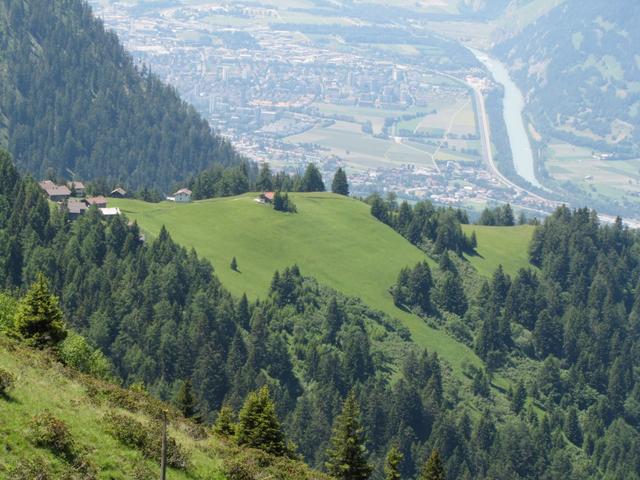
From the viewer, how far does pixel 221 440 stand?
51531mm

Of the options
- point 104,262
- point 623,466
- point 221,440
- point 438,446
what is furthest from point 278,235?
point 221,440

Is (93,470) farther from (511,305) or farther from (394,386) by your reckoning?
(511,305)

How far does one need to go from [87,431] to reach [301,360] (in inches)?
4368

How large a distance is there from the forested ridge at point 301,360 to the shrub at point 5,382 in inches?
3475

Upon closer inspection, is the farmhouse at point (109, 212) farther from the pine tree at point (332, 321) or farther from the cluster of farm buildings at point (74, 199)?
Result: the pine tree at point (332, 321)

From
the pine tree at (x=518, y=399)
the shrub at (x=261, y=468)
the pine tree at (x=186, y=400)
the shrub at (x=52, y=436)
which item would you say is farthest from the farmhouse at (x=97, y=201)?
the shrub at (x=52, y=436)

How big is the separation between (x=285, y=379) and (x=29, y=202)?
46.2 m

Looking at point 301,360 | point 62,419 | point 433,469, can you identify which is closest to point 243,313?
point 301,360

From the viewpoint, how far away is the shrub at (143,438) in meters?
43.8

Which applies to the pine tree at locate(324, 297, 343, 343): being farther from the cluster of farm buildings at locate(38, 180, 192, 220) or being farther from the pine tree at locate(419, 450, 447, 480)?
the pine tree at locate(419, 450, 447, 480)

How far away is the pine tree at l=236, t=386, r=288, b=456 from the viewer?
57688 millimetres

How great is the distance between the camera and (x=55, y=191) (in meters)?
179

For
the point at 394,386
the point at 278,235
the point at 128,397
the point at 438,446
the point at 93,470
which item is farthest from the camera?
the point at 278,235

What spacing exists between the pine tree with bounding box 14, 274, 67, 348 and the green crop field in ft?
336
